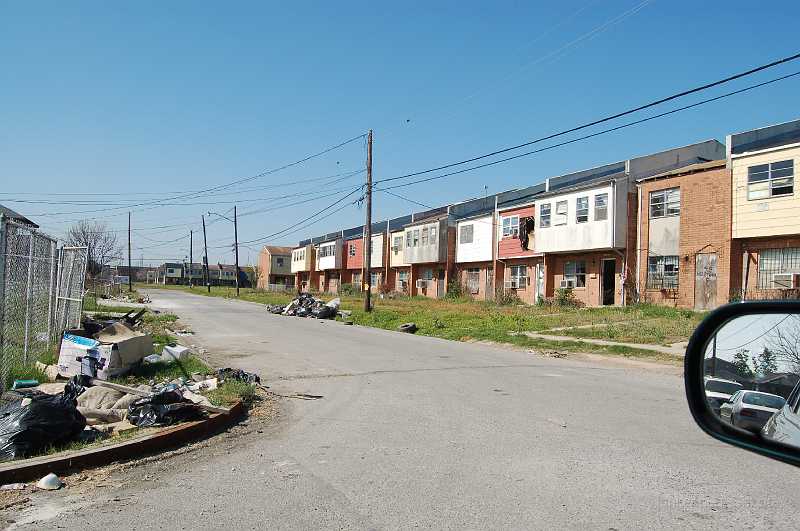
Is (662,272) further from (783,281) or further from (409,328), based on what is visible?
(409,328)

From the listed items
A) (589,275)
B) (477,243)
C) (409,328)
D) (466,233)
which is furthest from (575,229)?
(466,233)

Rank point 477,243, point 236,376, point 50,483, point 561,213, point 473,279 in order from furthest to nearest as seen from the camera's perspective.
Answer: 1. point 473,279
2. point 477,243
3. point 561,213
4. point 236,376
5. point 50,483

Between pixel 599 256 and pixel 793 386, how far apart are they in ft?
111

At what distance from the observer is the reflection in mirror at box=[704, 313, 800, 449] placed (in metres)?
2.42

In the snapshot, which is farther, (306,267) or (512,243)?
(306,267)

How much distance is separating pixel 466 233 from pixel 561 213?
13814 millimetres

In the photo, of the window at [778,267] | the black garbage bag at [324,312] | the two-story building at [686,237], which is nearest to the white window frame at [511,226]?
the two-story building at [686,237]

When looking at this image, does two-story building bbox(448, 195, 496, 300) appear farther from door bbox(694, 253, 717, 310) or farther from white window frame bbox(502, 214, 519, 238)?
door bbox(694, 253, 717, 310)

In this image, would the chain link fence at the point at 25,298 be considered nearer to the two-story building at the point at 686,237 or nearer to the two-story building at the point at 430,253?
the two-story building at the point at 686,237

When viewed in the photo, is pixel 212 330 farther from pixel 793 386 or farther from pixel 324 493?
pixel 793 386

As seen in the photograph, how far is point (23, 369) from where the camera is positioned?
10.4 meters

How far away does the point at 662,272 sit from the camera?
3094cm

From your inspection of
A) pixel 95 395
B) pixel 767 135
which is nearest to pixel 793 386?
pixel 95 395

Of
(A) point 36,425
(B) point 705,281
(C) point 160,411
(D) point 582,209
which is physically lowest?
(C) point 160,411
